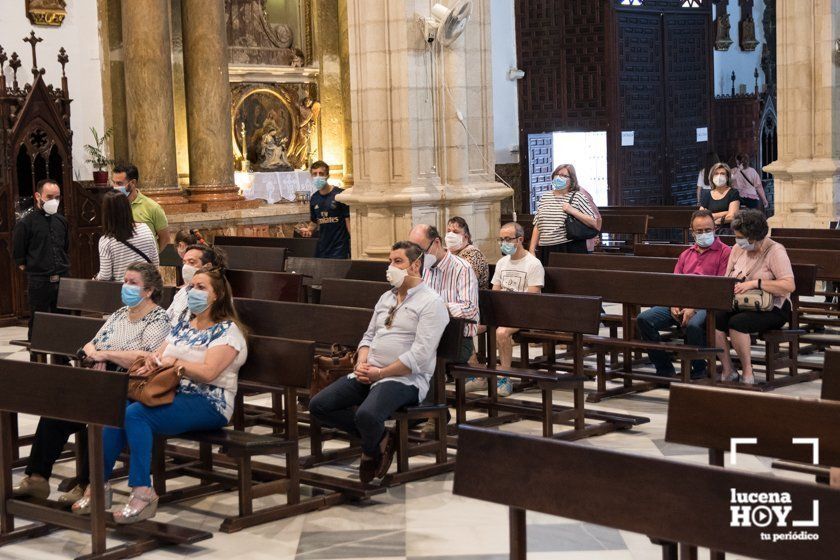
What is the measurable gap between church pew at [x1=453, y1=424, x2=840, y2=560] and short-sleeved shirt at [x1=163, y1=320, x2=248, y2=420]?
8.15 ft

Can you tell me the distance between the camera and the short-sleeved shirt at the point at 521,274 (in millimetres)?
9695

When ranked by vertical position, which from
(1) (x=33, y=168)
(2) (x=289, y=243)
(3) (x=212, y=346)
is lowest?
(3) (x=212, y=346)

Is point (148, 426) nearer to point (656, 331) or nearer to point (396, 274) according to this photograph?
point (396, 274)

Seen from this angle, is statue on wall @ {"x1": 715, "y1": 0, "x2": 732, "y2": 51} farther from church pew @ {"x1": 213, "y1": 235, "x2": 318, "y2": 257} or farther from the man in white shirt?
the man in white shirt

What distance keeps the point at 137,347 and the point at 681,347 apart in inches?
148

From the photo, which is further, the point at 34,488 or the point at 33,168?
the point at 33,168

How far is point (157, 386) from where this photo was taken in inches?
266

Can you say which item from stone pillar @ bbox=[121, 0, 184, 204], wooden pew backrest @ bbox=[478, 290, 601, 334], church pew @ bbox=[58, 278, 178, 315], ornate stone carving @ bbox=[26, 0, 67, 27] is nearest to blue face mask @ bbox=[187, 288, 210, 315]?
church pew @ bbox=[58, 278, 178, 315]

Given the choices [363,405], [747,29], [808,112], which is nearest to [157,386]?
[363,405]

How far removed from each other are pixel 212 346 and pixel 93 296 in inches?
114

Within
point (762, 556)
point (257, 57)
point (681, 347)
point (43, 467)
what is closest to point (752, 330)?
point (681, 347)

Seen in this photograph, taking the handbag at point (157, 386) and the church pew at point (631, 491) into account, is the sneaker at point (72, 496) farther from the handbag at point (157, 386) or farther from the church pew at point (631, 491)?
the church pew at point (631, 491)

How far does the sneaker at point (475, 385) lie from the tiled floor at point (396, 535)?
2.47 m

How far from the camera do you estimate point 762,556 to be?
386 cm
